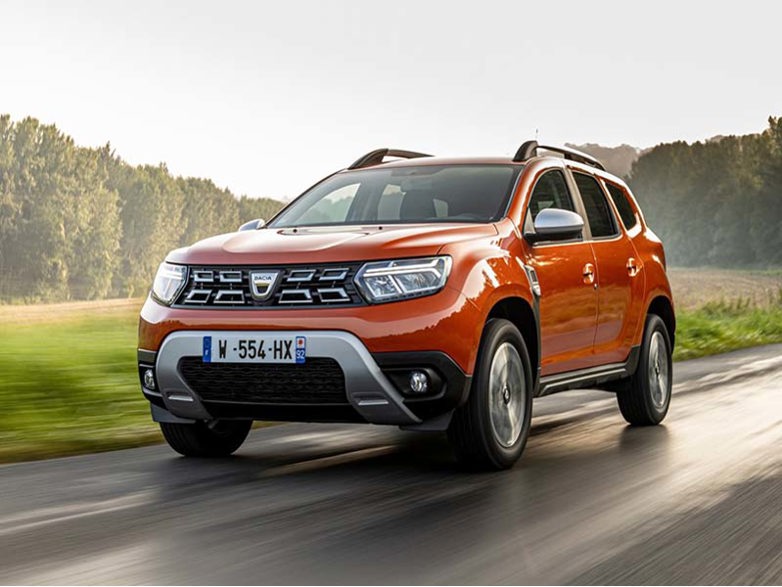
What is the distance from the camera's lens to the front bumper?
6461 mm

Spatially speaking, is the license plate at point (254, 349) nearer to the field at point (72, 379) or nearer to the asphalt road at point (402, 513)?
the asphalt road at point (402, 513)

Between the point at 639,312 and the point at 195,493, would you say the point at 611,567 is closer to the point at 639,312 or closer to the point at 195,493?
the point at 195,493

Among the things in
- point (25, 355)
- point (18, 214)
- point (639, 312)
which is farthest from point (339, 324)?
point (18, 214)

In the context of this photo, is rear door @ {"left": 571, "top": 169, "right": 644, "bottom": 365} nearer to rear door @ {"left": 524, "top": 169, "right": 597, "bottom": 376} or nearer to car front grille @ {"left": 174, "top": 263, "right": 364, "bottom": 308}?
rear door @ {"left": 524, "top": 169, "right": 597, "bottom": 376}

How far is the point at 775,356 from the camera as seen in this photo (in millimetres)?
18156

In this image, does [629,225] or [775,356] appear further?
[775,356]

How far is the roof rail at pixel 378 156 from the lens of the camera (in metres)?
9.05

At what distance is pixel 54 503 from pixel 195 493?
682 millimetres

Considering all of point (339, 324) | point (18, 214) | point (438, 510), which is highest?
point (18, 214)

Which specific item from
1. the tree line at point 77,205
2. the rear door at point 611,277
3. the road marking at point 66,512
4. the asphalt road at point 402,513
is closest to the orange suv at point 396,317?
the rear door at point 611,277

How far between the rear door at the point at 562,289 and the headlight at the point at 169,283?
201 centimetres

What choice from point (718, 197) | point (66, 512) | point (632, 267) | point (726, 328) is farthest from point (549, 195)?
Result: point (718, 197)

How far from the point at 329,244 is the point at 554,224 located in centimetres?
149

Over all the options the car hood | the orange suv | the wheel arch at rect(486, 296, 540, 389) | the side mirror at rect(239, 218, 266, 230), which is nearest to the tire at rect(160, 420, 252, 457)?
the orange suv
